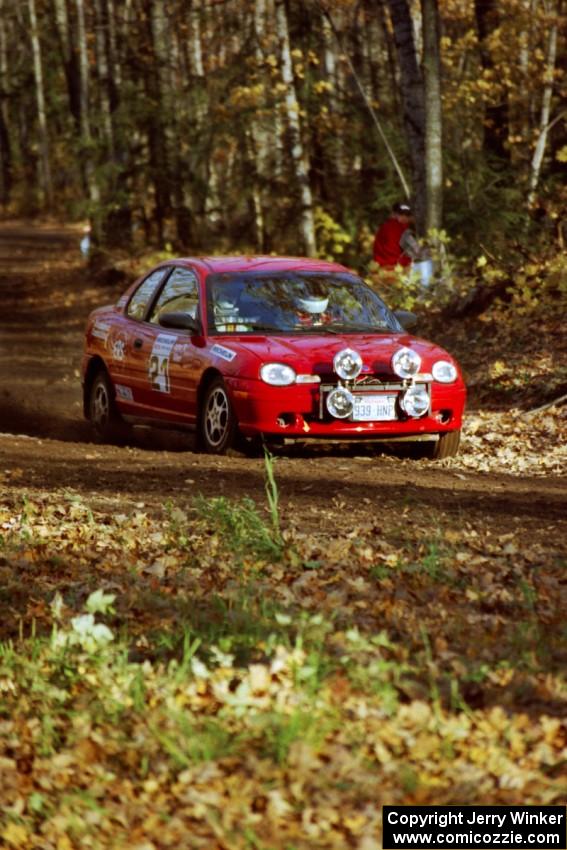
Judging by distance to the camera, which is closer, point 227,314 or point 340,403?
point 340,403

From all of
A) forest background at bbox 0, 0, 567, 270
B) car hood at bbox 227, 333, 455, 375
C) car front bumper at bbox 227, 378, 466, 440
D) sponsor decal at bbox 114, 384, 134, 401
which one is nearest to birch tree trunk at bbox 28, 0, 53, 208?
forest background at bbox 0, 0, 567, 270

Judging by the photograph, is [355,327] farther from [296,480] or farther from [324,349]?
[296,480]

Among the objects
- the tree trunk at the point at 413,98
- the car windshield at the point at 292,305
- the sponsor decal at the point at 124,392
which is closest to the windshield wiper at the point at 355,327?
the car windshield at the point at 292,305

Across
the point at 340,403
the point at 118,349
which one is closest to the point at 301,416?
the point at 340,403

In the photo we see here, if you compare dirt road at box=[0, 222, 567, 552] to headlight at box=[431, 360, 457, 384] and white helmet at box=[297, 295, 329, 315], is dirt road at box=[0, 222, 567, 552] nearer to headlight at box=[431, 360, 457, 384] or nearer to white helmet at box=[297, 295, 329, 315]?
headlight at box=[431, 360, 457, 384]

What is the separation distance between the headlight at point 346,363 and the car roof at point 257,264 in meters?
1.69

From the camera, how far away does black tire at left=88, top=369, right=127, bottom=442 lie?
14.4 meters

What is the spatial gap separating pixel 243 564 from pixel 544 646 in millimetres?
2061

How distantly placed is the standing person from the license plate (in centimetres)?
871

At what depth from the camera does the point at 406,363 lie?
39.5 feet

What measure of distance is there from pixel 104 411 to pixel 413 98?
31.6ft

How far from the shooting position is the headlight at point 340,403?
1193cm

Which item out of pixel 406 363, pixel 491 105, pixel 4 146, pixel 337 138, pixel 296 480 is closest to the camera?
pixel 296 480

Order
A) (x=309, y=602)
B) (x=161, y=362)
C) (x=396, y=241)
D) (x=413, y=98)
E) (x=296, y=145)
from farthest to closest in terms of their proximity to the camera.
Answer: (x=296, y=145) < (x=413, y=98) < (x=396, y=241) < (x=161, y=362) < (x=309, y=602)
